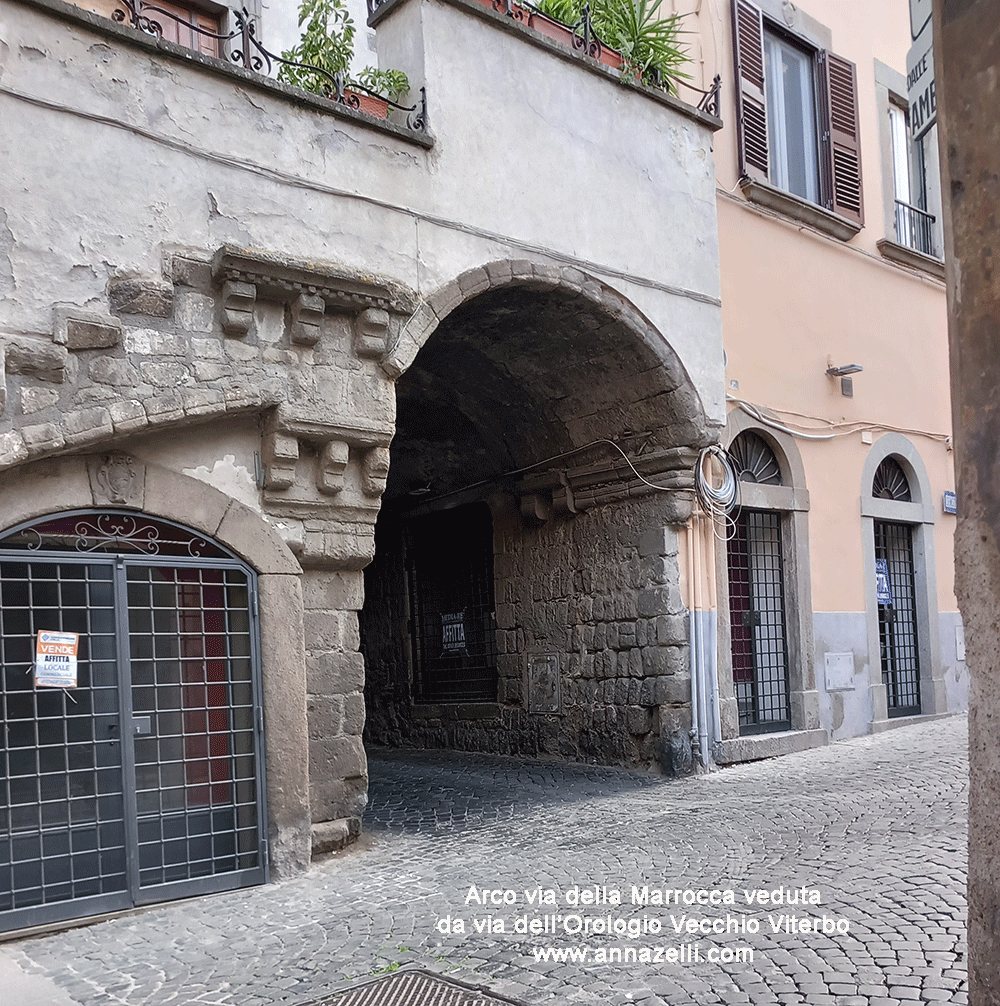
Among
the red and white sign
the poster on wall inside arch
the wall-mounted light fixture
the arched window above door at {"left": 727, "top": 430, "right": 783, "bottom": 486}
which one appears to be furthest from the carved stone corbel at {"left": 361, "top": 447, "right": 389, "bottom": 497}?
the poster on wall inside arch

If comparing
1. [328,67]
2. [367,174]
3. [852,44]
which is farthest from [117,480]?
[852,44]

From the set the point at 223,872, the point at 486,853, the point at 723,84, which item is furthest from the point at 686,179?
the point at 223,872

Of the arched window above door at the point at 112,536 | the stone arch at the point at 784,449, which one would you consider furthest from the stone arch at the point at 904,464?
the arched window above door at the point at 112,536

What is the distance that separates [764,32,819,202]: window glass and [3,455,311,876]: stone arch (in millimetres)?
6525

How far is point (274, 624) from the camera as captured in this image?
18.4ft

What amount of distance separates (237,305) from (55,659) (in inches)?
77.5

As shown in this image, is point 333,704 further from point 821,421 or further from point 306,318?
point 821,421

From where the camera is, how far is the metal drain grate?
3.55 m

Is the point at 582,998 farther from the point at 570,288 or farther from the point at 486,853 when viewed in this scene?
the point at 570,288

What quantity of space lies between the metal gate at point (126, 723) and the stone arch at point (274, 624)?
71mm

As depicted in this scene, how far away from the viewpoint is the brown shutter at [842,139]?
33.7 feet

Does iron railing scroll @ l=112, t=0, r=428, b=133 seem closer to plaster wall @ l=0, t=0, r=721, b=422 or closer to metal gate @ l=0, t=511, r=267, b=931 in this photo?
plaster wall @ l=0, t=0, r=721, b=422

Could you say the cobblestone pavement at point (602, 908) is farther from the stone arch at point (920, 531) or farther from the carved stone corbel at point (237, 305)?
the stone arch at point (920, 531)

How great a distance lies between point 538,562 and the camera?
370 inches
